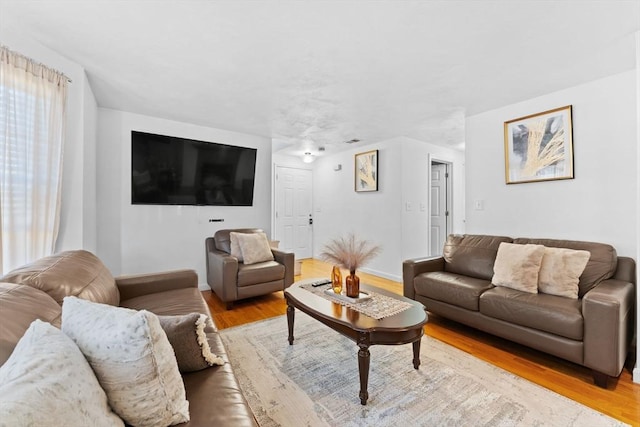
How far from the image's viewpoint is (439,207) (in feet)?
17.2

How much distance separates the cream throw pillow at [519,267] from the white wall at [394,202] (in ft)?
6.14

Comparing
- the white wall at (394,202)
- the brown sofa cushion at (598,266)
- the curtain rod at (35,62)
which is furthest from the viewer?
the white wall at (394,202)

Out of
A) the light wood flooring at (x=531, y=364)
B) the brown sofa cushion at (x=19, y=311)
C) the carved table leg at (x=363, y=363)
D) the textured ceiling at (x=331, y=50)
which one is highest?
the textured ceiling at (x=331, y=50)

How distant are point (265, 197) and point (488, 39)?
3.40m

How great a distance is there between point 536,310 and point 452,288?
0.63m

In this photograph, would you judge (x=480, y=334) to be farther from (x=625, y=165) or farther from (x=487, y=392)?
(x=625, y=165)

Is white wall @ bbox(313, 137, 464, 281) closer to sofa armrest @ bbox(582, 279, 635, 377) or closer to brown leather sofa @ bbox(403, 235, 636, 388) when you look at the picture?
brown leather sofa @ bbox(403, 235, 636, 388)

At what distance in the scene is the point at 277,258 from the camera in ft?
12.0

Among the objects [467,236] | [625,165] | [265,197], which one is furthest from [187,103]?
[625,165]

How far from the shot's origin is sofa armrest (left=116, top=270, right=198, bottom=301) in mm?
2201

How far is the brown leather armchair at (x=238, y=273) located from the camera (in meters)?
3.10

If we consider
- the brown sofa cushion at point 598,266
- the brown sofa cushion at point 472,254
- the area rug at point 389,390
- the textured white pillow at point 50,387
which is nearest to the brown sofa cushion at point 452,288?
the brown sofa cushion at point 472,254

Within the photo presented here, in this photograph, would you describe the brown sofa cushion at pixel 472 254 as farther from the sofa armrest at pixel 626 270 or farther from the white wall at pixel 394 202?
the white wall at pixel 394 202

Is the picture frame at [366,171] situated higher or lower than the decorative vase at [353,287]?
higher
